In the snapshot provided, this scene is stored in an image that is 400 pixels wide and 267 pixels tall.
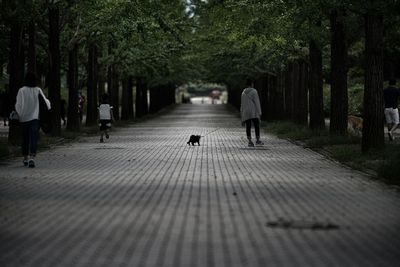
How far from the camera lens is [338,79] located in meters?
23.8

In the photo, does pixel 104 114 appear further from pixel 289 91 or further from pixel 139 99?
pixel 139 99

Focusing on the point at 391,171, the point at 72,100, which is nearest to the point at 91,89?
the point at 72,100

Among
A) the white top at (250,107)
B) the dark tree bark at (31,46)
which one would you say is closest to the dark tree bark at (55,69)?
the dark tree bark at (31,46)

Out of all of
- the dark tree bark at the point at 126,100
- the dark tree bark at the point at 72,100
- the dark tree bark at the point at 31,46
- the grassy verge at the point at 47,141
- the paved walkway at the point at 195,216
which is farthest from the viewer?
the dark tree bark at the point at 126,100

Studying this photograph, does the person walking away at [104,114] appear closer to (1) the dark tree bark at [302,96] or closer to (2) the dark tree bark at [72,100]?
(2) the dark tree bark at [72,100]

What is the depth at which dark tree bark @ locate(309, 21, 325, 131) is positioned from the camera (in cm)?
2780

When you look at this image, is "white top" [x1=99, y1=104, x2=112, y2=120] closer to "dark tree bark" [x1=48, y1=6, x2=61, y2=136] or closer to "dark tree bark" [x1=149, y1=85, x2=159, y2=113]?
"dark tree bark" [x1=48, y1=6, x2=61, y2=136]

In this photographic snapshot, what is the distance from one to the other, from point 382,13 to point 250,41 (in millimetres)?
12956

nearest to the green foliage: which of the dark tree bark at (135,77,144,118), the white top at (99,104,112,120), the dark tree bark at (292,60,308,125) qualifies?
the white top at (99,104,112,120)

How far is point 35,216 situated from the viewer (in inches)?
366

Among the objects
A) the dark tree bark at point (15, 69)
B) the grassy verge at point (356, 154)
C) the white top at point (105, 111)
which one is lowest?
the grassy verge at point (356, 154)

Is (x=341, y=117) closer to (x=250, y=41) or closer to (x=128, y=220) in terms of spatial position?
(x=250, y=41)

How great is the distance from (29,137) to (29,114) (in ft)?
1.48

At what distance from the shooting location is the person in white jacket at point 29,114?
655 inches
